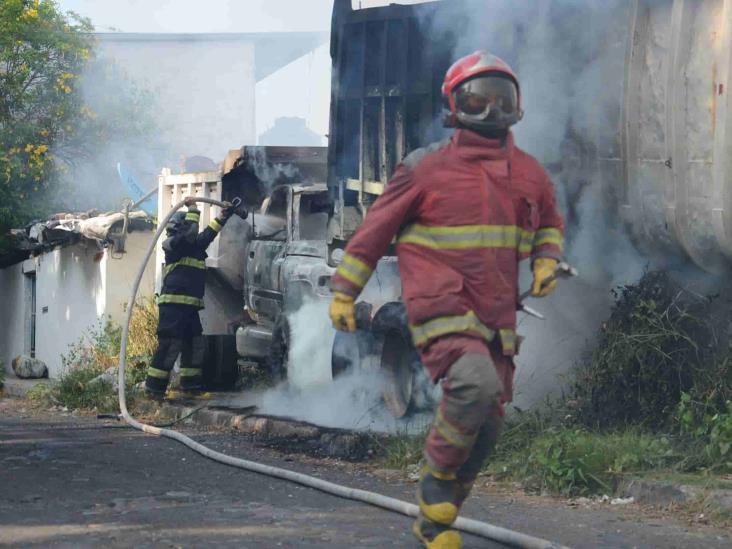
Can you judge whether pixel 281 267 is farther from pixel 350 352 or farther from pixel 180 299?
pixel 350 352

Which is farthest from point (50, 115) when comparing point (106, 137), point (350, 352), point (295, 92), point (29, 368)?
point (350, 352)

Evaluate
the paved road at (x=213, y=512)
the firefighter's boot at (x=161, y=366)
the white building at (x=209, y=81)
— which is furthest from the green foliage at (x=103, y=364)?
the white building at (x=209, y=81)

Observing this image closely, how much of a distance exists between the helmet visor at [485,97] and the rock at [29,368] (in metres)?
17.2

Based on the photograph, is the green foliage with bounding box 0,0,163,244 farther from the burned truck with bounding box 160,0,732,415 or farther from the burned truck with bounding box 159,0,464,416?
the burned truck with bounding box 160,0,732,415

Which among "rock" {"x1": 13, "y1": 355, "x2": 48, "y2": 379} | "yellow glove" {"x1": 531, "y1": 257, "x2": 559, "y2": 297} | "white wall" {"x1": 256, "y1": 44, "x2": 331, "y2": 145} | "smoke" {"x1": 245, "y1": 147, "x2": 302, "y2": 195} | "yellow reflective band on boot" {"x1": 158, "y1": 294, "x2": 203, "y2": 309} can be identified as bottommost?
"rock" {"x1": 13, "y1": 355, "x2": 48, "y2": 379}

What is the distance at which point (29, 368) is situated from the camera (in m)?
20.6

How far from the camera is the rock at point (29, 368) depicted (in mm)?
20547

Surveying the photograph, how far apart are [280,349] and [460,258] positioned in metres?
6.72

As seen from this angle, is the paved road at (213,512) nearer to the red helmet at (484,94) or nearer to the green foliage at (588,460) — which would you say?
the green foliage at (588,460)

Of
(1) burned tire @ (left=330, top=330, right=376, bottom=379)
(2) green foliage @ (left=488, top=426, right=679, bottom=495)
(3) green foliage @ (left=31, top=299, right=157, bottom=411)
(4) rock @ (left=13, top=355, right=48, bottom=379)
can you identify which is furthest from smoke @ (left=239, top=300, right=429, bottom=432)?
(4) rock @ (left=13, top=355, right=48, bottom=379)

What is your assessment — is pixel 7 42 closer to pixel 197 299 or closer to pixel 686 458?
pixel 197 299

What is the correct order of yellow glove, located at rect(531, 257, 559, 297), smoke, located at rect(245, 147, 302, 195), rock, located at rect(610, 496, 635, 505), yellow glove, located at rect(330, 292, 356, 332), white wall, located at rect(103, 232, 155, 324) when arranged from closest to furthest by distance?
yellow glove, located at rect(330, 292, 356, 332) < yellow glove, located at rect(531, 257, 559, 297) < rock, located at rect(610, 496, 635, 505) < smoke, located at rect(245, 147, 302, 195) < white wall, located at rect(103, 232, 155, 324)

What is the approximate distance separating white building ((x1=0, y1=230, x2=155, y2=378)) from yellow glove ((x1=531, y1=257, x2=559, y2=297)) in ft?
42.3

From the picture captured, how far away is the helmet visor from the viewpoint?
178 inches
